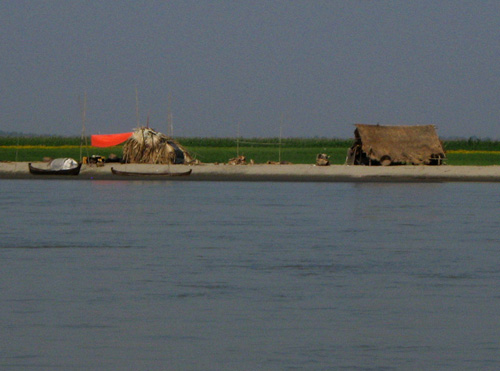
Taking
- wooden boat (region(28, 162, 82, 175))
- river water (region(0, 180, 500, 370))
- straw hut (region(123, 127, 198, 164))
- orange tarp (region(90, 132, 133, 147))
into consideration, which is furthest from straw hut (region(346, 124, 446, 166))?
river water (region(0, 180, 500, 370))

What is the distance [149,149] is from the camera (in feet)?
186

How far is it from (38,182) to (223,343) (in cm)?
3965

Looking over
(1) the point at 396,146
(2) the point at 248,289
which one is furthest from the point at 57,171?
(2) the point at 248,289

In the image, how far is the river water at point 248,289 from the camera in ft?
32.5

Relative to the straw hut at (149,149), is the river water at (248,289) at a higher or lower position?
lower

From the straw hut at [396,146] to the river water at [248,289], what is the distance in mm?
24146

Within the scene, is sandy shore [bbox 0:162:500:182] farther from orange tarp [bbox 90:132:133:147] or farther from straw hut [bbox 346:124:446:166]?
orange tarp [bbox 90:132:133:147]

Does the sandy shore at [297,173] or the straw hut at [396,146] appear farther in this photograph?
the straw hut at [396,146]

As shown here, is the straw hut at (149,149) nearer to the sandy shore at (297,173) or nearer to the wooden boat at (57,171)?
the sandy shore at (297,173)

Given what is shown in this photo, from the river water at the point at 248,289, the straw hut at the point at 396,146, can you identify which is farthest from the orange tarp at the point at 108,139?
the river water at the point at 248,289

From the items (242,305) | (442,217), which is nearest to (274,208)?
(442,217)

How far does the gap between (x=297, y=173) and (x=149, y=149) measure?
28.7 feet

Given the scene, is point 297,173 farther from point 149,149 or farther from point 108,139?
point 108,139

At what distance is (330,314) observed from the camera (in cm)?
1213
